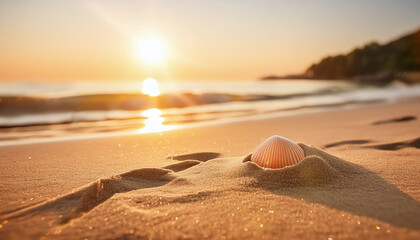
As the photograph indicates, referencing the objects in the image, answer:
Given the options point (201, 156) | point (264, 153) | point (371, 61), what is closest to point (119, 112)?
point (201, 156)

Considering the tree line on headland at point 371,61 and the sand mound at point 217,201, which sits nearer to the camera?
the sand mound at point 217,201

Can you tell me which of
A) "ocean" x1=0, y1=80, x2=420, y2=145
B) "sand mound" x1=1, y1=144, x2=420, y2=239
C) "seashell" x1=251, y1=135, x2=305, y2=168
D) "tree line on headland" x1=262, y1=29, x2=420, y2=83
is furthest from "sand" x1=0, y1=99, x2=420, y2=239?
"tree line on headland" x1=262, y1=29, x2=420, y2=83

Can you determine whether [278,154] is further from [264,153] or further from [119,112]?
[119,112]

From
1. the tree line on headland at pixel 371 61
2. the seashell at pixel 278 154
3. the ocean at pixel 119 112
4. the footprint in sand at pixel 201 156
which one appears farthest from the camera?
the tree line on headland at pixel 371 61

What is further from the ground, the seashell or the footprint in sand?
the seashell

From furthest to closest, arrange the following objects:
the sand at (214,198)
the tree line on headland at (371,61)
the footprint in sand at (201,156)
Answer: the tree line on headland at (371,61) < the footprint in sand at (201,156) < the sand at (214,198)

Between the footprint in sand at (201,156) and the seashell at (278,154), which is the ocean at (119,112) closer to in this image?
the footprint in sand at (201,156)

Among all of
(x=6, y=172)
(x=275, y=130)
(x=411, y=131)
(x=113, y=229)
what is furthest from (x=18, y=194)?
(x=411, y=131)

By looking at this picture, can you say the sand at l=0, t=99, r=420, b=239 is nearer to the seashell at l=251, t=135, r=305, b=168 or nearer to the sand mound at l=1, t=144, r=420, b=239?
the sand mound at l=1, t=144, r=420, b=239

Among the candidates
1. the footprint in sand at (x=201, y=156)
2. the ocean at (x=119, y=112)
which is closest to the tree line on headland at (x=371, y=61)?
the ocean at (x=119, y=112)
